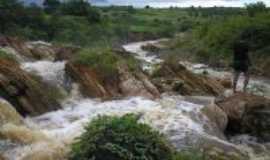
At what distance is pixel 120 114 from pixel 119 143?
7.63 meters

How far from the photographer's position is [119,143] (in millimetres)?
11609

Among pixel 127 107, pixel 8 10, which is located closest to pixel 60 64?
pixel 127 107

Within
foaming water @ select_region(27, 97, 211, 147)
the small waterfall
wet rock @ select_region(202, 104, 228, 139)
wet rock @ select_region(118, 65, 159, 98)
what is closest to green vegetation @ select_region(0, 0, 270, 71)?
the small waterfall

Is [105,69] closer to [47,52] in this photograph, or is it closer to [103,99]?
[103,99]

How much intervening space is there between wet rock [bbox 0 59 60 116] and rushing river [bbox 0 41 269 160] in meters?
0.60

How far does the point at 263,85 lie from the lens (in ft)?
115

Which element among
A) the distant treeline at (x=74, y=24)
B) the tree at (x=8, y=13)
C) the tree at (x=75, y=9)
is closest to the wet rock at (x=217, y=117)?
the distant treeline at (x=74, y=24)

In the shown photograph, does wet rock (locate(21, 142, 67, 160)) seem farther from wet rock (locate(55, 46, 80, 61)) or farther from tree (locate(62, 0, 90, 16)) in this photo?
tree (locate(62, 0, 90, 16))

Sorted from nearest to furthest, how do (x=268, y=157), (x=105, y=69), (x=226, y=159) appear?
1. (x=226, y=159)
2. (x=268, y=157)
3. (x=105, y=69)

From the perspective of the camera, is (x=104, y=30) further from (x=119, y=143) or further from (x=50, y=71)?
(x=119, y=143)

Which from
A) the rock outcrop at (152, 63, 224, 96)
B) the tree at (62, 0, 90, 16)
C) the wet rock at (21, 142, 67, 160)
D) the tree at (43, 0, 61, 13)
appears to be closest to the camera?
the wet rock at (21, 142, 67, 160)

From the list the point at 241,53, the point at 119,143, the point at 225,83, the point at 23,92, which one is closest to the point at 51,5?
the point at 225,83

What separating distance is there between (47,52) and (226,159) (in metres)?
20.3

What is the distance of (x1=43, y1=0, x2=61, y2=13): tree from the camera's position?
62.7 m
